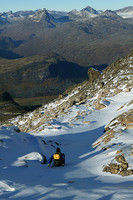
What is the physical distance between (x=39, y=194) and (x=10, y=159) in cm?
609

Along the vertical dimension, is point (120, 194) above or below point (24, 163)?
below

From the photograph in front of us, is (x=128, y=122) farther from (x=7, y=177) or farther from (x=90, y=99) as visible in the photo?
(x=90, y=99)

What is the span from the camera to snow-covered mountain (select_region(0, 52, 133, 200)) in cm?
827

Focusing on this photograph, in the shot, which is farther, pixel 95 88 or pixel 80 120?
pixel 95 88

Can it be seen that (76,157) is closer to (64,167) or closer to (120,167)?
(64,167)

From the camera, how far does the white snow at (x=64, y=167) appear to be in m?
7.96

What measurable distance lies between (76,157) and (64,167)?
2.73m

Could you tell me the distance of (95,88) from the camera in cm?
3738

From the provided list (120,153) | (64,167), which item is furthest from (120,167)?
(64,167)

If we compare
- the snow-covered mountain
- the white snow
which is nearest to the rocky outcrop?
the snow-covered mountain

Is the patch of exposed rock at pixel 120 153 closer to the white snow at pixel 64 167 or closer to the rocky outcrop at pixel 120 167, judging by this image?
the rocky outcrop at pixel 120 167

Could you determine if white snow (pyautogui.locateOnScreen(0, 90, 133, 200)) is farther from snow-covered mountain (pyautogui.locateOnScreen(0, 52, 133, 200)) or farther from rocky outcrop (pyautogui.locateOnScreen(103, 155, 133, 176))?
rocky outcrop (pyautogui.locateOnScreen(103, 155, 133, 176))

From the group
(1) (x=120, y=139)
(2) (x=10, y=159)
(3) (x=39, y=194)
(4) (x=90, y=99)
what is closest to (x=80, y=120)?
(4) (x=90, y=99)

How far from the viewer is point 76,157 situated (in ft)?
51.9
